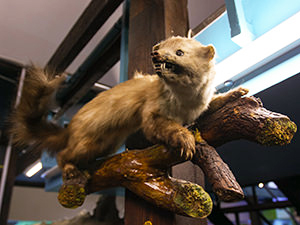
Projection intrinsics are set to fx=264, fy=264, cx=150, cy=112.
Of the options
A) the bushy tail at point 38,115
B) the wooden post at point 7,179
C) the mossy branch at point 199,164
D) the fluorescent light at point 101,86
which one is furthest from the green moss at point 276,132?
the wooden post at point 7,179

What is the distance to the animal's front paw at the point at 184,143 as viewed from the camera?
70cm

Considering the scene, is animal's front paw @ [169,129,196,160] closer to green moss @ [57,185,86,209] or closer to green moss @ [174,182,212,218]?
green moss @ [174,182,212,218]

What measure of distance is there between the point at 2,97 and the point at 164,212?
7.18 feet

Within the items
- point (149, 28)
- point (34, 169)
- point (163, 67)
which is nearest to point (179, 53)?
point (163, 67)

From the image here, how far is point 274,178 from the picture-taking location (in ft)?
4.00

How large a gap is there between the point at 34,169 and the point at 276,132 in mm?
2460

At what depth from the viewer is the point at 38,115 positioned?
1.12 metres

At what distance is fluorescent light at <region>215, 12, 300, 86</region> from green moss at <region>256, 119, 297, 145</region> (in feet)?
1.03

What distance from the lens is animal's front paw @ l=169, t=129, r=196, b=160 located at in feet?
2.28

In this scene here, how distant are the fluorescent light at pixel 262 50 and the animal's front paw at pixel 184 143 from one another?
0.42 metres

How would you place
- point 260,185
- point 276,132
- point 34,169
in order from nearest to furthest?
point 276,132 < point 260,185 < point 34,169

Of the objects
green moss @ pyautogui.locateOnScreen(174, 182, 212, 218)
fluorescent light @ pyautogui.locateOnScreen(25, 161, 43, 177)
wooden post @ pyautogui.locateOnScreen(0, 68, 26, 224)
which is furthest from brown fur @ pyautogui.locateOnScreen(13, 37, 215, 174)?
wooden post @ pyautogui.locateOnScreen(0, 68, 26, 224)

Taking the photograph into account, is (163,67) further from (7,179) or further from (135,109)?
(7,179)

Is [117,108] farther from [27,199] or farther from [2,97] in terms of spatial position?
[27,199]
